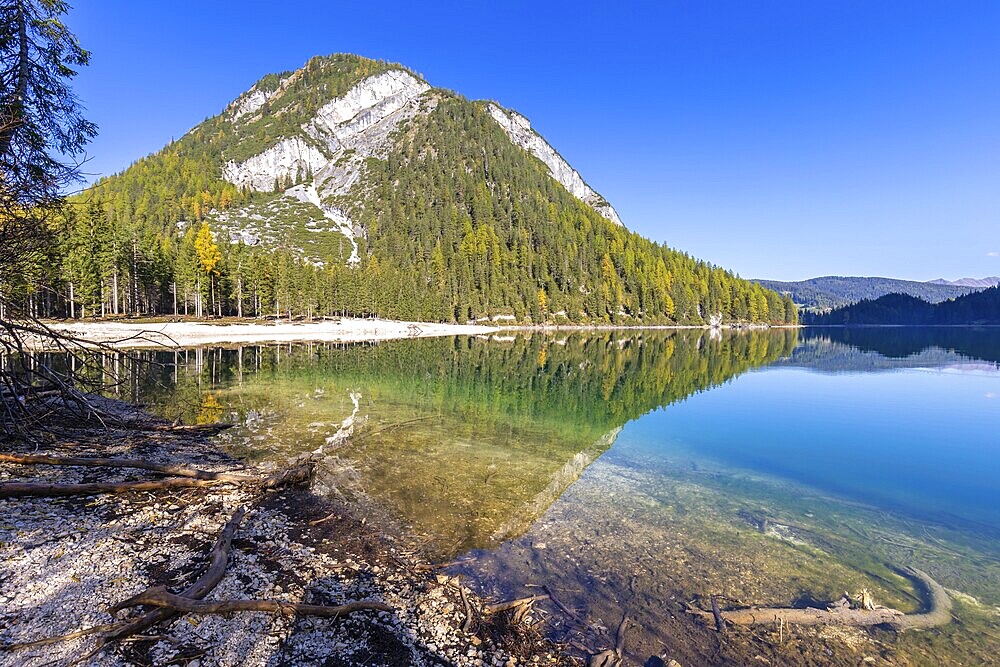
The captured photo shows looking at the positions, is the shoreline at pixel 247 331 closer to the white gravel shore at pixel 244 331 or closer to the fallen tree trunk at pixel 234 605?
the white gravel shore at pixel 244 331

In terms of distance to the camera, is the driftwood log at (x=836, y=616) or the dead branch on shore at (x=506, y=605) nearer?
the dead branch on shore at (x=506, y=605)

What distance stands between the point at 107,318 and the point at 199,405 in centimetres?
5795

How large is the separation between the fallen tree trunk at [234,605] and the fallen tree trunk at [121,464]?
5.42m

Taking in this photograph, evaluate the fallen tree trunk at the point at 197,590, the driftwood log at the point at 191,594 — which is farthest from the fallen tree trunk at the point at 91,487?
the driftwood log at the point at 191,594

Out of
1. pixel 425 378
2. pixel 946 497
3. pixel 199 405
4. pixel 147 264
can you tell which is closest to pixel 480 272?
pixel 147 264

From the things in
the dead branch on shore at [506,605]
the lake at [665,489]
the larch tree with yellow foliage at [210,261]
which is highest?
the larch tree with yellow foliage at [210,261]

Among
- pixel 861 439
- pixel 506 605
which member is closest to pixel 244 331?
pixel 506 605

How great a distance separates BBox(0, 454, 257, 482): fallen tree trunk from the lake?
2.25 meters

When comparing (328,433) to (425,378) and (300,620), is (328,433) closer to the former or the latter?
(300,620)

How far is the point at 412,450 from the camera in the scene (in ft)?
56.5

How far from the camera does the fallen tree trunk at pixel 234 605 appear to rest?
5824 mm

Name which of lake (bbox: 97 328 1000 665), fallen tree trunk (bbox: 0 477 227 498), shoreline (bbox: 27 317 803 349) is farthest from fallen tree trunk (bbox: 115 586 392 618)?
shoreline (bbox: 27 317 803 349)

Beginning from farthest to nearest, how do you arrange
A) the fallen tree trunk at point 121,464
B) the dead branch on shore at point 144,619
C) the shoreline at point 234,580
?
the fallen tree trunk at point 121,464 → the shoreline at point 234,580 → the dead branch on shore at point 144,619

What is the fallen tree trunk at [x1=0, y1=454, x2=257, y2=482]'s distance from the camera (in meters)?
10.3
